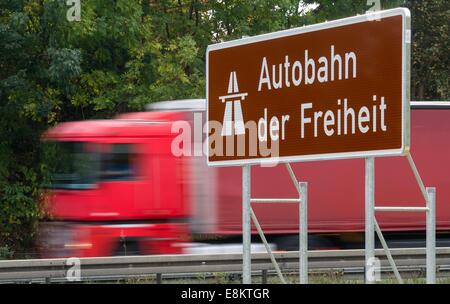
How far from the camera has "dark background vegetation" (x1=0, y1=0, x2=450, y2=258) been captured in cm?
2556

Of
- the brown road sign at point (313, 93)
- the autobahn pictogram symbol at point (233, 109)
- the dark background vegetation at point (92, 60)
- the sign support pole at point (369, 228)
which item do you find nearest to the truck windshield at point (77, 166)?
the dark background vegetation at point (92, 60)

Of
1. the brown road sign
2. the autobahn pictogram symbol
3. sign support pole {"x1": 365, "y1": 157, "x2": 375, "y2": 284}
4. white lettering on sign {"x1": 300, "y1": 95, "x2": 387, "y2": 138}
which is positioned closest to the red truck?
the brown road sign

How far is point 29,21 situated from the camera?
2598 centimetres

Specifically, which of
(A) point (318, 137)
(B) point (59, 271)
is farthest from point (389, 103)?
(B) point (59, 271)

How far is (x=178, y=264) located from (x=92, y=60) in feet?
48.5

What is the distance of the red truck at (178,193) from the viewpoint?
1700cm

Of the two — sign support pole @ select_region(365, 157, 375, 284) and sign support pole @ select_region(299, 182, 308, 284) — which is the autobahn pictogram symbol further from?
sign support pole @ select_region(365, 157, 375, 284)

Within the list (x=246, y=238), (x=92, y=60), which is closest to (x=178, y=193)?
(x=92, y=60)

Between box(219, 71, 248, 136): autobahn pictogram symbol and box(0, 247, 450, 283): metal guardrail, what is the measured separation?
745cm

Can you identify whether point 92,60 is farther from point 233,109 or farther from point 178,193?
point 233,109

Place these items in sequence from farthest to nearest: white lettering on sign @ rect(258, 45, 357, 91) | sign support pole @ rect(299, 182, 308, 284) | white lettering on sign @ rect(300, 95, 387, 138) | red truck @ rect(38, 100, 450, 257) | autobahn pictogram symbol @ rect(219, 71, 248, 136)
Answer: red truck @ rect(38, 100, 450, 257) < autobahn pictogram symbol @ rect(219, 71, 248, 136) < sign support pole @ rect(299, 182, 308, 284) < white lettering on sign @ rect(258, 45, 357, 91) < white lettering on sign @ rect(300, 95, 387, 138)

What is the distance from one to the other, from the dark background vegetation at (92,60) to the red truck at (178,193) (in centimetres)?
737
